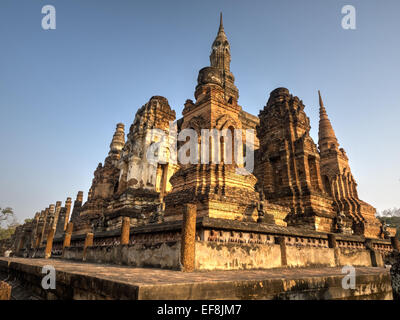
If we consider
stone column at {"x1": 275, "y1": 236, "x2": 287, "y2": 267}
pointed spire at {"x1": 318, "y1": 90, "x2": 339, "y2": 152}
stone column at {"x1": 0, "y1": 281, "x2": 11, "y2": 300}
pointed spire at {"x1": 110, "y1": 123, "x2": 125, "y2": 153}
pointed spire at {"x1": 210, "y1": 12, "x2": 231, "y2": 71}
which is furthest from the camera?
pointed spire at {"x1": 110, "y1": 123, "x2": 125, "y2": 153}

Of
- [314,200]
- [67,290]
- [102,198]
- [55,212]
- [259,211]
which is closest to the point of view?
[67,290]

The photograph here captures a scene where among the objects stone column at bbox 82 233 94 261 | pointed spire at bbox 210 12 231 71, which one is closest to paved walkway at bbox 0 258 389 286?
stone column at bbox 82 233 94 261

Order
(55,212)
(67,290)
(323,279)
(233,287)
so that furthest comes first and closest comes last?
(55,212) → (323,279) → (67,290) → (233,287)

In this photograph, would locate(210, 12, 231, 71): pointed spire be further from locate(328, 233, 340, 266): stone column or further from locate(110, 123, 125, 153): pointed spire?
locate(328, 233, 340, 266): stone column

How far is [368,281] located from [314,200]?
36.5 ft

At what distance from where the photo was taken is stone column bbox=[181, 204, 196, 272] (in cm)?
523

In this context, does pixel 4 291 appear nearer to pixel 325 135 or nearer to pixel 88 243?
pixel 88 243

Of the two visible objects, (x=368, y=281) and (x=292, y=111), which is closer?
(x=368, y=281)

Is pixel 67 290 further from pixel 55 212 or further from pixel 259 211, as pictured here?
pixel 55 212

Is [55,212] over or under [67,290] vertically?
over

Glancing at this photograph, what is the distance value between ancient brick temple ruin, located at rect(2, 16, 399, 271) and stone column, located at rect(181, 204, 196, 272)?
0.02 metres
